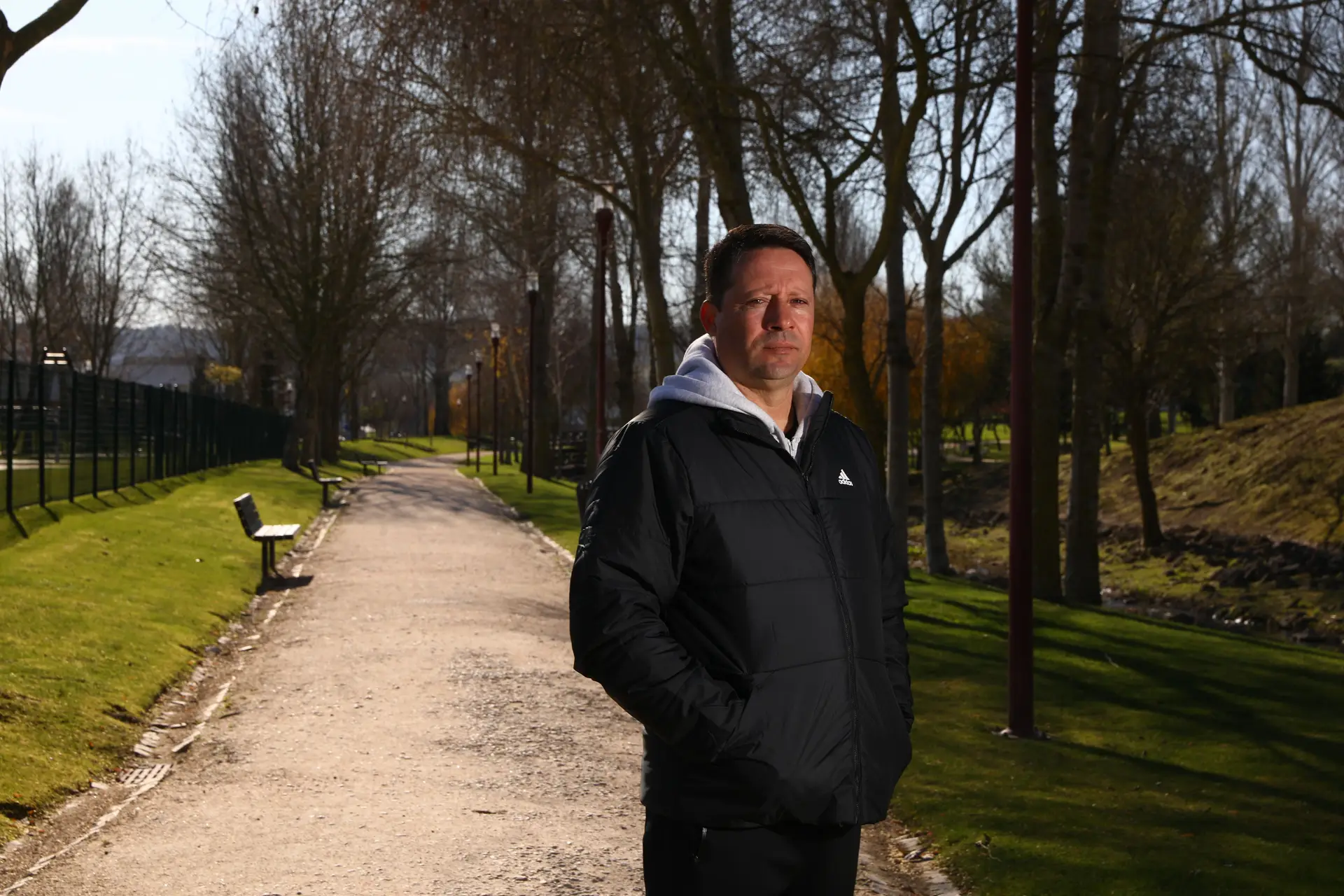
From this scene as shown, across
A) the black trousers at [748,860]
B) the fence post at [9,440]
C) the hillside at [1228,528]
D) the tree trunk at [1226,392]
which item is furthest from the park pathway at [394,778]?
the tree trunk at [1226,392]

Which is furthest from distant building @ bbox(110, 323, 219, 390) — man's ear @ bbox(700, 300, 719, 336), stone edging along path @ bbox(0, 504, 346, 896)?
man's ear @ bbox(700, 300, 719, 336)

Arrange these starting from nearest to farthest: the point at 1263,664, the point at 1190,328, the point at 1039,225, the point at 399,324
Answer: the point at 1263,664
the point at 1039,225
the point at 1190,328
the point at 399,324

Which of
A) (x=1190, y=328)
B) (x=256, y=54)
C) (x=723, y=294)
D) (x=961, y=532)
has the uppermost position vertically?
(x=256, y=54)

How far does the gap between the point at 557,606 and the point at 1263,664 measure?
677 centimetres

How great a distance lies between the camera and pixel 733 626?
2953 mm

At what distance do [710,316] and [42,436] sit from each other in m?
18.5

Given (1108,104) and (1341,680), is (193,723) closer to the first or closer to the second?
(1341,680)

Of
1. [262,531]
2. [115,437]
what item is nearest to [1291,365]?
[115,437]

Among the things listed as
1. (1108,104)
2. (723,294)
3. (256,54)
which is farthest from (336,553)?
(256,54)

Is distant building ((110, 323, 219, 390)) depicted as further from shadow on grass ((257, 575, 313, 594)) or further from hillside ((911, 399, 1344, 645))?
shadow on grass ((257, 575, 313, 594))

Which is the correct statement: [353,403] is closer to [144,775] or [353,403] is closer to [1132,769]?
[144,775]

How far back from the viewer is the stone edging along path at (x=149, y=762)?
628cm

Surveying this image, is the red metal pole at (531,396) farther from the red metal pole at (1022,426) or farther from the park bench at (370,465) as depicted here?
the red metal pole at (1022,426)

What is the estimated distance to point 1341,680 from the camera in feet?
41.4
